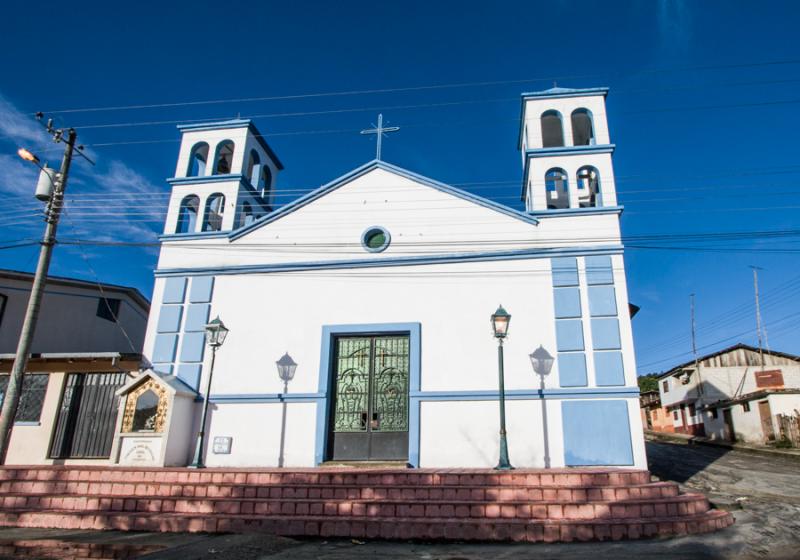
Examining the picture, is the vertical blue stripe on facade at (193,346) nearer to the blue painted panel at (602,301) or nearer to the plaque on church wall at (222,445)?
the plaque on church wall at (222,445)

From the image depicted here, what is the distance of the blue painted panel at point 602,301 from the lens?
1073 centimetres

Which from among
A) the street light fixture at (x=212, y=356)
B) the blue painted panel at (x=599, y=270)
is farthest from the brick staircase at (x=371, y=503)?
the blue painted panel at (x=599, y=270)

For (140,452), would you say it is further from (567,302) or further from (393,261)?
(567,302)

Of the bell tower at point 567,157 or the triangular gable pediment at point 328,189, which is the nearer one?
the bell tower at point 567,157

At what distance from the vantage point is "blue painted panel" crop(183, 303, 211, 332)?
39.7 feet

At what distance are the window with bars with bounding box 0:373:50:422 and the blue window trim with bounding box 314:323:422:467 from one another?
639 centimetres

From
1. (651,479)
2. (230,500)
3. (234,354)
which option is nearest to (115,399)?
(234,354)

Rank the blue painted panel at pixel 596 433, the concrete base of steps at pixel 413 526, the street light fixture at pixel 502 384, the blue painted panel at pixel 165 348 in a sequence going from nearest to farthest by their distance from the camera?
1. the concrete base of steps at pixel 413 526
2. the street light fixture at pixel 502 384
3. the blue painted panel at pixel 596 433
4. the blue painted panel at pixel 165 348

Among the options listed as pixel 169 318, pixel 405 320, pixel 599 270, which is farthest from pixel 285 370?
pixel 599 270

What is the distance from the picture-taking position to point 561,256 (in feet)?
37.2

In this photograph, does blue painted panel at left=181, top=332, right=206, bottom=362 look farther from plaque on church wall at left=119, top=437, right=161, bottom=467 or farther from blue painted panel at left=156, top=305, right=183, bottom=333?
plaque on church wall at left=119, top=437, right=161, bottom=467

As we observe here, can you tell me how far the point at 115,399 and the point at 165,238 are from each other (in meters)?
3.71

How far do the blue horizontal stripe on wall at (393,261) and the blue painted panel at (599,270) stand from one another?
0.47ft

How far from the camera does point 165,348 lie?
12.0 meters
